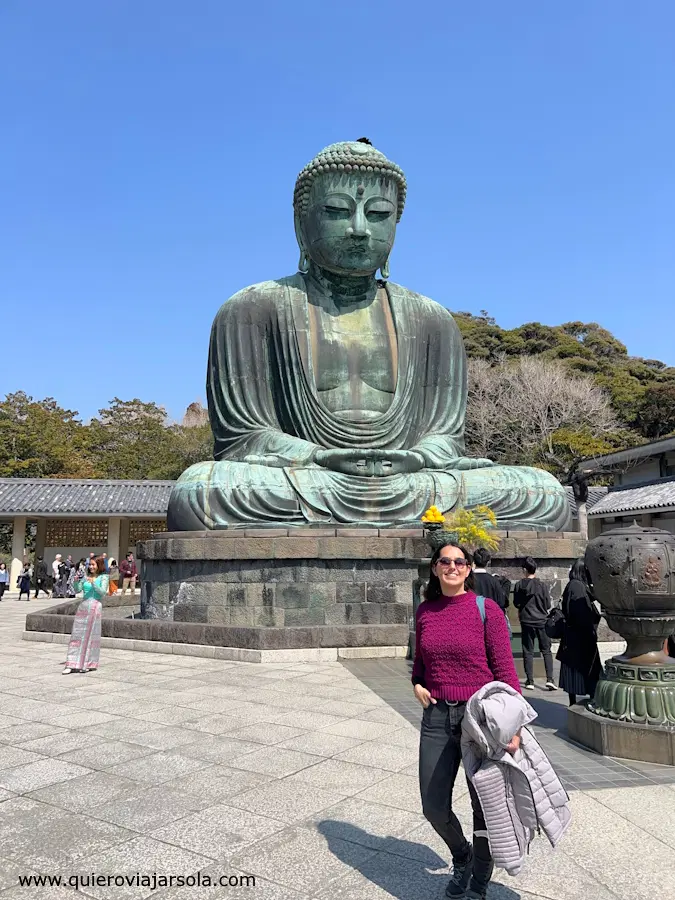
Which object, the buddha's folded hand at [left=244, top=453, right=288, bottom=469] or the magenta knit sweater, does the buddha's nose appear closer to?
the buddha's folded hand at [left=244, top=453, right=288, bottom=469]

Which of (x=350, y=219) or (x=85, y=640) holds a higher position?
(x=350, y=219)

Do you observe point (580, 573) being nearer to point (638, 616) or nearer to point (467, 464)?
point (638, 616)

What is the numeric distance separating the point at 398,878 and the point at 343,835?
0.40 metres

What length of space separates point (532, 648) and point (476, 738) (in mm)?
4067

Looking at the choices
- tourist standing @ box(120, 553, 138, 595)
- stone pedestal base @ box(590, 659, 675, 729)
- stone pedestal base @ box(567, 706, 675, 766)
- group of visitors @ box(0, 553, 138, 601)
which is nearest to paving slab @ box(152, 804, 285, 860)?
stone pedestal base @ box(567, 706, 675, 766)

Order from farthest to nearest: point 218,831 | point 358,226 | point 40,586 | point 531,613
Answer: point 40,586 → point 358,226 → point 531,613 → point 218,831

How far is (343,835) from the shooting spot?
2.88 m

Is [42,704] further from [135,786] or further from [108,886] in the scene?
[108,886]

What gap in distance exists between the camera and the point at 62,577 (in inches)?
797

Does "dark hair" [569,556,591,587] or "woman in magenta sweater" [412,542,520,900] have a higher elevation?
"dark hair" [569,556,591,587]

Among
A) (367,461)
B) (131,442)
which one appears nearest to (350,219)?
(367,461)

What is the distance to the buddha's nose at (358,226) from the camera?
10281 mm

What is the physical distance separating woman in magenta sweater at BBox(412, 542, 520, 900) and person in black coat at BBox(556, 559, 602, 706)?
2409 mm

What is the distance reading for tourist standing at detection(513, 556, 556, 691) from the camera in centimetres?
592
